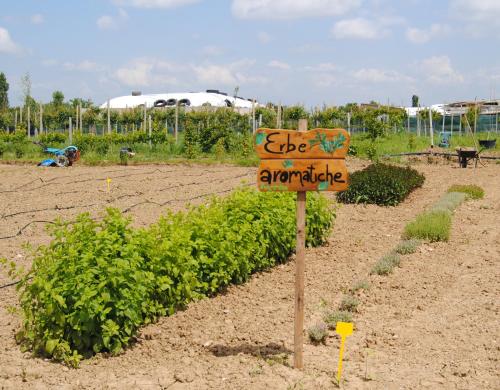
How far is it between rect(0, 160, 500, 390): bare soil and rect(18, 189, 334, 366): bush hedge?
0.15 meters

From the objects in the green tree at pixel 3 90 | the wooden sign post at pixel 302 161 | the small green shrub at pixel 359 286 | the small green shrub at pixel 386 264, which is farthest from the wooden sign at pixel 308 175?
the green tree at pixel 3 90

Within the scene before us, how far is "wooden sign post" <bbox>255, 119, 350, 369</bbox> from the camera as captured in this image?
4.19 m

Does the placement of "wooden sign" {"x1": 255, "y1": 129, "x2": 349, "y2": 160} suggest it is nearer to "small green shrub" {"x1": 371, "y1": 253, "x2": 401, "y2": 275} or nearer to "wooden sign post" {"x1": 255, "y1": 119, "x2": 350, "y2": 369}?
"wooden sign post" {"x1": 255, "y1": 119, "x2": 350, "y2": 369}

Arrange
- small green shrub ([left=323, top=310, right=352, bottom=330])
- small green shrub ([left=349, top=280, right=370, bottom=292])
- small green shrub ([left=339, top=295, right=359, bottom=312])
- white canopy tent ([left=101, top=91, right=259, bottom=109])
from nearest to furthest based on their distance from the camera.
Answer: small green shrub ([left=323, top=310, right=352, bottom=330])
small green shrub ([left=339, top=295, right=359, bottom=312])
small green shrub ([left=349, top=280, right=370, bottom=292])
white canopy tent ([left=101, top=91, right=259, bottom=109])

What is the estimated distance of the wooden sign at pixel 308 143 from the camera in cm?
418

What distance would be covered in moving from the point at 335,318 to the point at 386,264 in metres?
1.81

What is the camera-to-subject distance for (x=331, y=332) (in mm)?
5141

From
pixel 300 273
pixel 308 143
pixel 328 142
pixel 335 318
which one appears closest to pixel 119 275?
pixel 300 273

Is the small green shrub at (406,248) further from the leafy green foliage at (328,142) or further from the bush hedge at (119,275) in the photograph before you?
A: the leafy green foliage at (328,142)

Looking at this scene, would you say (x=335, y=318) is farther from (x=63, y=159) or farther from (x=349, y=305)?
(x=63, y=159)

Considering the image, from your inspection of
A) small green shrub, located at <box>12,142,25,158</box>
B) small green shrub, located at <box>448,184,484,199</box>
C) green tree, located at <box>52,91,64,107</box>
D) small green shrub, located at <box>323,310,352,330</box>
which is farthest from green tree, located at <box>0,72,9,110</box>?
small green shrub, located at <box>323,310,352,330</box>

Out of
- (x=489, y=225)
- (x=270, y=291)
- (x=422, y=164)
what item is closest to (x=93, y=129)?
(x=422, y=164)

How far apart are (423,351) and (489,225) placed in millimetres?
5542

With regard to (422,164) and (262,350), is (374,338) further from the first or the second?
(422,164)
